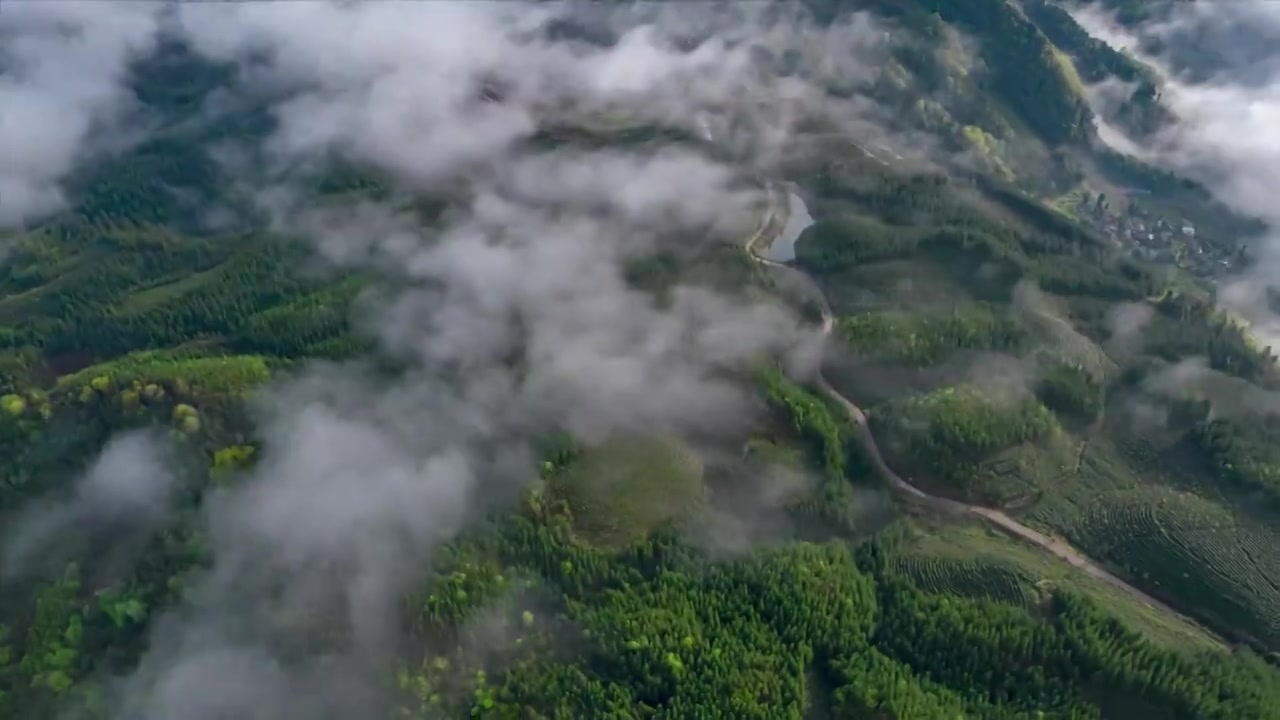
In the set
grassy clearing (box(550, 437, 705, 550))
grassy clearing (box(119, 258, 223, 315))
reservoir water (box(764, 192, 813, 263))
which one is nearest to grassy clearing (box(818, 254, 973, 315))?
reservoir water (box(764, 192, 813, 263))

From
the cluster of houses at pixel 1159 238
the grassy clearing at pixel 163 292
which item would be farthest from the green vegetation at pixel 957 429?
the grassy clearing at pixel 163 292

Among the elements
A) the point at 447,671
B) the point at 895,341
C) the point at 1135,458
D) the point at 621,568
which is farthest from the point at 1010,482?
the point at 447,671

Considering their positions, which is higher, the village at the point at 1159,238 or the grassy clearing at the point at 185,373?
the grassy clearing at the point at 185,373

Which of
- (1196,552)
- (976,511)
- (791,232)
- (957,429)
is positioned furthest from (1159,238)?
(976,511)

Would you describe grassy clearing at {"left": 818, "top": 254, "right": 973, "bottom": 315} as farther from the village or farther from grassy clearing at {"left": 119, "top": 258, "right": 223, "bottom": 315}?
grassy clearing at {"left": 119, "top": 258, "right": 223, "bottom": 315}

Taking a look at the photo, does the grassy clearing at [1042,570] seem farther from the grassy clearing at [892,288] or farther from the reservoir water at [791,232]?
the reservoir water at [791,232]

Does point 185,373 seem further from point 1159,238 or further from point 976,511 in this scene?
point 1159,238
